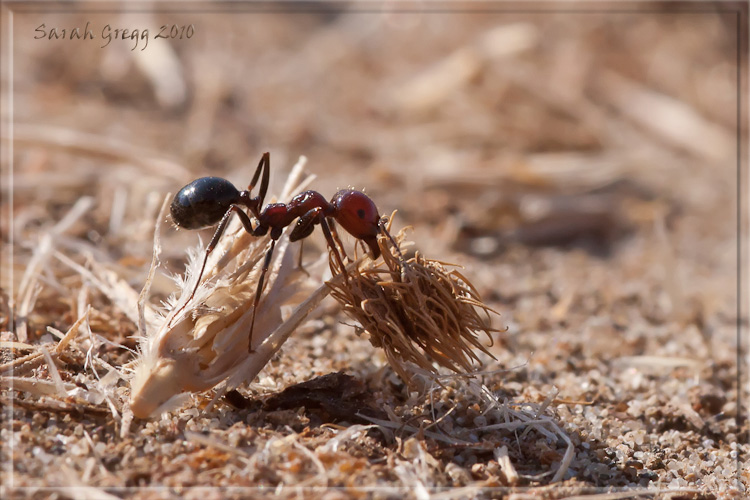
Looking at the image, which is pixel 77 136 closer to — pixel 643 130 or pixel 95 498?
pixel 95 498

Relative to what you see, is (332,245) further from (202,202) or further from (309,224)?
(202,202)

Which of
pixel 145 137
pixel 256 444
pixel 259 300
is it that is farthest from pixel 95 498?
pixel 145 137

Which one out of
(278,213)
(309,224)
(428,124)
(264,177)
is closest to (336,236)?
(309,224)

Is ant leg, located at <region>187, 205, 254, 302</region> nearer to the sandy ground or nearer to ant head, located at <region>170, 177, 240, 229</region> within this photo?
ant head, located at <region>170, 177, 240, 229</region>

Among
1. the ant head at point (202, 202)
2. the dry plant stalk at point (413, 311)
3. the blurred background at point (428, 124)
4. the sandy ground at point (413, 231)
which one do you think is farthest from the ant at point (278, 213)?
the blurred background at point (428, 124)

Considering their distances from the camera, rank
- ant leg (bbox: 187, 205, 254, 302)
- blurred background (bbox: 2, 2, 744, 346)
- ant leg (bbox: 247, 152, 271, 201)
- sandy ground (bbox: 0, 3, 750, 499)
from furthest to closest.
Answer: blurred background (bbox: 2, 2, 744, 346), ant leg (bbox: 247, 152, 271, 201), ant leg (bbox: 187, 205, 254, 302), sandy ground (bbox: 0, 3, 750, 499)

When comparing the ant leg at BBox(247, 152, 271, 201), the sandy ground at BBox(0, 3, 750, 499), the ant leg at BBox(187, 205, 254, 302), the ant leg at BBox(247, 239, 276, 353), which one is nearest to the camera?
the sandy ground at BBox(0, 3, 750, 499)

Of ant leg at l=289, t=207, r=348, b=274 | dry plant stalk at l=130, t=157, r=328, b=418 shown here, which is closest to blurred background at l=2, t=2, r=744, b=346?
dry plant stalk at l=130, t=157, r=328, b=418
